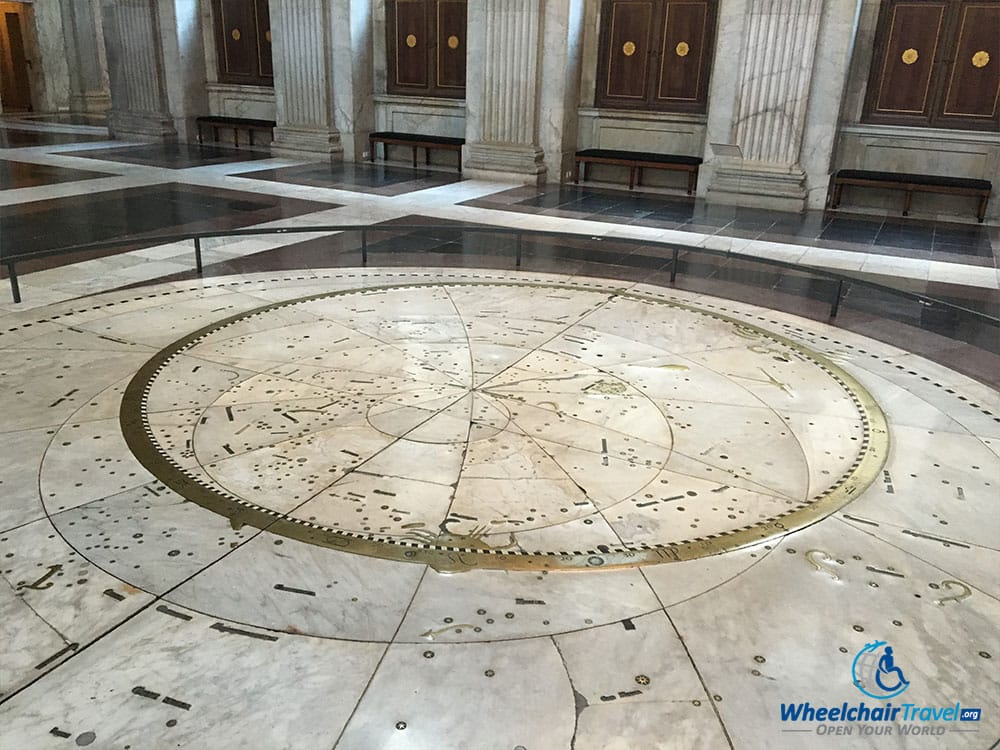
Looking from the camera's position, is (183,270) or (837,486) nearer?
(837,486)

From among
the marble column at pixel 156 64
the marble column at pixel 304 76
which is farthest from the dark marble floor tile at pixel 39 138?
the marble column at pixel 304 76

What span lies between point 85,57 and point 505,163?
1529 cm

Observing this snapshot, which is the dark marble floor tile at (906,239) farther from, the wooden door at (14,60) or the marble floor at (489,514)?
the wooden door at (14,60)

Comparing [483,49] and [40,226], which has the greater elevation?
[483,49]

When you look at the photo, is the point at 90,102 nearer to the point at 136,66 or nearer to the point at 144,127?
the point at 136,66

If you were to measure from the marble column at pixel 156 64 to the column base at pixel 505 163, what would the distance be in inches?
288

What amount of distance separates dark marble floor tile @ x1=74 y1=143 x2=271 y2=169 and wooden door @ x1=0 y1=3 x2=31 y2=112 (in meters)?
9.78

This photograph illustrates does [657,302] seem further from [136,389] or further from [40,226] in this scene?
[40,226]

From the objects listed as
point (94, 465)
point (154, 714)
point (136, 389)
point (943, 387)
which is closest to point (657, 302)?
point (943, 387)

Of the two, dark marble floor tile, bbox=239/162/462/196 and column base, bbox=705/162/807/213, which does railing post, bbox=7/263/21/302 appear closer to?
dark marble floor tile, bbox=239/162/462/196

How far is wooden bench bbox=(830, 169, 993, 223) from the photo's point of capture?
1107 cm

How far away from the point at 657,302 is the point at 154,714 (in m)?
5.10

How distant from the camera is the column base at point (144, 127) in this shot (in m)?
17.6

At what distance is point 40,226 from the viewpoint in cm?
898
